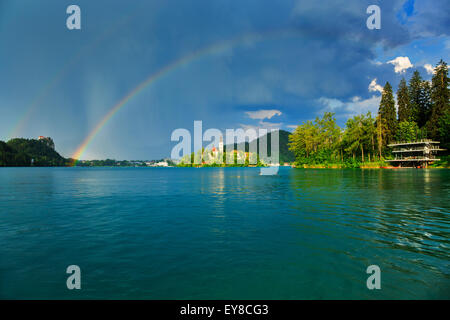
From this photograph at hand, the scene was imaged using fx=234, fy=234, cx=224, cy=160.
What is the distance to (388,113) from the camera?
11600 centimetres

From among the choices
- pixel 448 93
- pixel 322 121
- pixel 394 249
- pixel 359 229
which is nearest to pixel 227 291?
pixel 394 249

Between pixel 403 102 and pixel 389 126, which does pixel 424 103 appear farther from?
pixel 389 126

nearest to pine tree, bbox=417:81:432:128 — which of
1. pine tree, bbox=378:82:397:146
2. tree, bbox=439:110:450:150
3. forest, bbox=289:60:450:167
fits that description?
forest, bbox=289:60:450:167

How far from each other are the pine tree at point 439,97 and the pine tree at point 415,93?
14.2m

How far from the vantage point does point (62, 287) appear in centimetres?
687

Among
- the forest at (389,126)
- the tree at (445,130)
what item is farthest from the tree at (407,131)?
the tree at (445,130)

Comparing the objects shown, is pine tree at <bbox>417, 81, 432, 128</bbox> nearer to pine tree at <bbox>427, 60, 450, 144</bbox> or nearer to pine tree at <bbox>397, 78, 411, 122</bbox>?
pine tree at <bbox>397, 78, 411, 122</bbox>

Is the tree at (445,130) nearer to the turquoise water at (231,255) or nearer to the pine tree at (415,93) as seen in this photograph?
Result: the pine tree at (415,93)

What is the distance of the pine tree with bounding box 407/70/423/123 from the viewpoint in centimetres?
11800

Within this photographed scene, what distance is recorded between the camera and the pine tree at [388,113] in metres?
114

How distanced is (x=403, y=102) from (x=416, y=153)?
110 ft

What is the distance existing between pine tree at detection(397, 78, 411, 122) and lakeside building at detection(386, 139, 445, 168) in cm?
2134

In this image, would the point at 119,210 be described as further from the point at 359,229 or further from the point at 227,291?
the point at 359,229

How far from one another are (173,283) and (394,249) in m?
8.66
